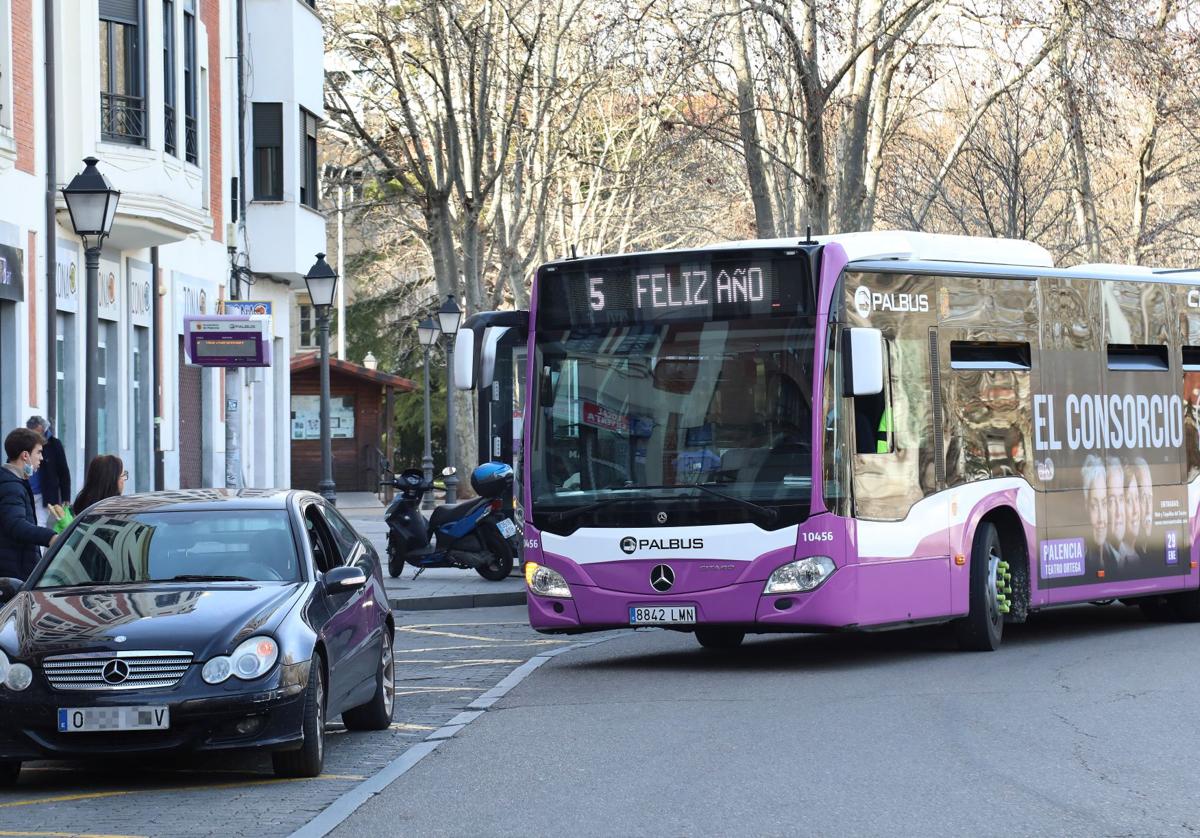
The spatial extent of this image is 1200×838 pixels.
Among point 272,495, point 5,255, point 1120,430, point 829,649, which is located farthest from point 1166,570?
point 5,255

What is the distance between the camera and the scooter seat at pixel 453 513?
22734 millimetres

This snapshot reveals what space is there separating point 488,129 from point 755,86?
6.66m

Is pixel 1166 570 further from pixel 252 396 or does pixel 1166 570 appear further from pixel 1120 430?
pixel 252 396

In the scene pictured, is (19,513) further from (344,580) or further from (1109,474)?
(1109,474)

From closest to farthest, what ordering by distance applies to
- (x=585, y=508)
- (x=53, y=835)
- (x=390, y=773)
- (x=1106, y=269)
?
1. (x=53, y=835)
2. (x=390, y=773)
3. (x=585, y=508)
4. (x=1106, y=269)

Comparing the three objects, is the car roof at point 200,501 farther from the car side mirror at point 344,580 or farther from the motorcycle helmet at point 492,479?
the motorcycle helmet at point 492,479

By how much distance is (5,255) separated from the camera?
2314 centimetres

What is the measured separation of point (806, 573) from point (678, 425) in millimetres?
1308

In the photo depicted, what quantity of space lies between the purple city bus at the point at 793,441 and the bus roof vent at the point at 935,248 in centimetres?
2

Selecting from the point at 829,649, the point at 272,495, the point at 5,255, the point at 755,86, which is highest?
the point at 755,86

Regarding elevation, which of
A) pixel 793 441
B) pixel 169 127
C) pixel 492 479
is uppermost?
pixel 169 127

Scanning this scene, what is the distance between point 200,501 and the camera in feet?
35.0

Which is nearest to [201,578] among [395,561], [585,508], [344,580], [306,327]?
[344,580]

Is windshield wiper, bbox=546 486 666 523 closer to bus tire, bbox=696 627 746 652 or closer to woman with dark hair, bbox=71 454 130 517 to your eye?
bus tire, bbox=696 627 746 652
